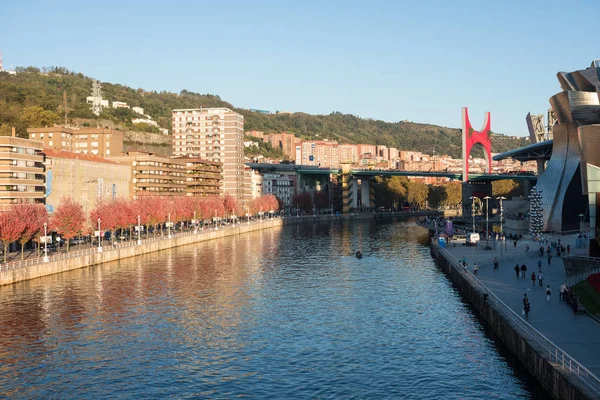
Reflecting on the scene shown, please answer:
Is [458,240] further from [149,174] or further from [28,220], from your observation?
[149,174]

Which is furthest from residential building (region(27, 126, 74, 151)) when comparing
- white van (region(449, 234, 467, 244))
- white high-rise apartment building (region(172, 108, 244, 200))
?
white van (region(449, 234, 467, 244))

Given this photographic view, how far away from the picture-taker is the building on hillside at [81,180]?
9071 centimetres

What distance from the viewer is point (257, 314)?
146ft

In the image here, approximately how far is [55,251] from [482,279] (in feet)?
146

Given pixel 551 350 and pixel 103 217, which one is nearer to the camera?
pixel 551 350

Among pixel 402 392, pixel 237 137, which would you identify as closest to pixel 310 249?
pixel 402 392

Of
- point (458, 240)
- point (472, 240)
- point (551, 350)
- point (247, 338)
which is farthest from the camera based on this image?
point (458, 240)

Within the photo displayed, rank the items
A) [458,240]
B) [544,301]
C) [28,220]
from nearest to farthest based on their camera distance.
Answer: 1. [544,301]
2. [28,220]
3. [458,240]

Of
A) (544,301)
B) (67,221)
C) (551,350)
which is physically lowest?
(551,350)

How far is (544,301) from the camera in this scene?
3934 centimetres

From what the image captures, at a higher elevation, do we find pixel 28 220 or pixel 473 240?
pixel 28 220

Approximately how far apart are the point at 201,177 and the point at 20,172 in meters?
81.3

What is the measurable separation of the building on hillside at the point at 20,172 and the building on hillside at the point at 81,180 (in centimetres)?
304

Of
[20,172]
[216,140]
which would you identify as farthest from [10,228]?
[216,140]
